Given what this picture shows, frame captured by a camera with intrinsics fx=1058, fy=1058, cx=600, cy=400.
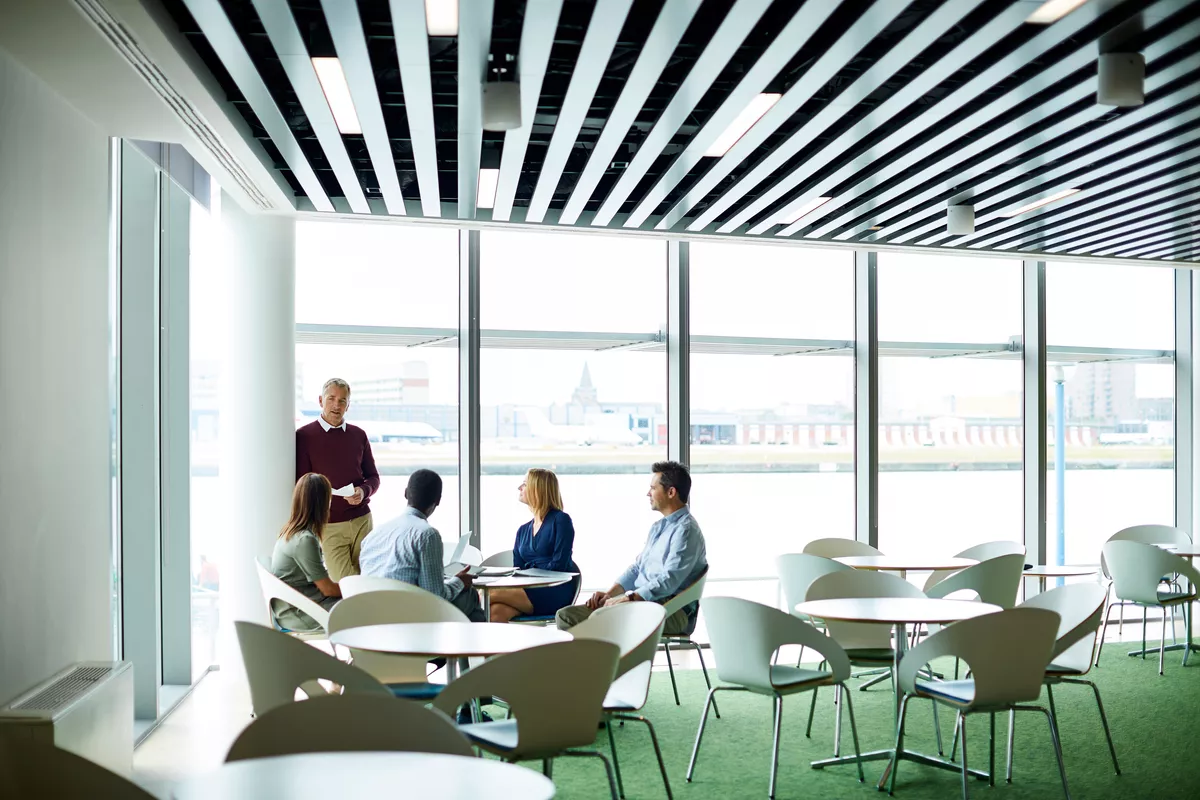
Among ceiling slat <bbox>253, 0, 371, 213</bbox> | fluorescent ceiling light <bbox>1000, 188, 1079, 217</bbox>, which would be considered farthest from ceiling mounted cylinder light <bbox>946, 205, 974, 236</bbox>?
ceiling slat <bbox>253, 0, 371, 213</bbox>

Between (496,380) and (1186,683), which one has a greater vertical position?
(496,380)

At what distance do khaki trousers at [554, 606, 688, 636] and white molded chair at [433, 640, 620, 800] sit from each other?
79.4 inches

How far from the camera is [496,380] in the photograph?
25.9ft

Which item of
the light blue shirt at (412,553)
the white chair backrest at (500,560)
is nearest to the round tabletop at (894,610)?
the light blue shirt at (412,553)

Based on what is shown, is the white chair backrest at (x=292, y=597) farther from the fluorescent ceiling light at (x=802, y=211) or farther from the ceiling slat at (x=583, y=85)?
the fluorescent ceiling light at (x=802, y=211)

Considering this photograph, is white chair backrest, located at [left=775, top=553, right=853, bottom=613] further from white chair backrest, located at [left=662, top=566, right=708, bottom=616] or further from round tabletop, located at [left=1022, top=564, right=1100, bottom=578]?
round tabletop, located at [left=1022, top=564, right=1100, bottom=578]

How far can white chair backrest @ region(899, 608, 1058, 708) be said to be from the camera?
13.6ft

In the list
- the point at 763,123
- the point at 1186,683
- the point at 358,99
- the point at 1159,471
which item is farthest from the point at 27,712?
the point at 1159,471

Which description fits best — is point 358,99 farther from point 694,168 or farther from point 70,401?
point 694,168

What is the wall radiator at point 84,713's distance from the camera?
3.60 m

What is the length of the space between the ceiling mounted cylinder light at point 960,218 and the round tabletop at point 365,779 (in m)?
5.19

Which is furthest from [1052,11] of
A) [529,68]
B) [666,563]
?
[666,563]

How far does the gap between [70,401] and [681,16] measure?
2927 millimetres

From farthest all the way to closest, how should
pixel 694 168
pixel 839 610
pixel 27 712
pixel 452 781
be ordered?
pixel 694 168
pixel 839 610
pixel 27 712
pixel 452 781
